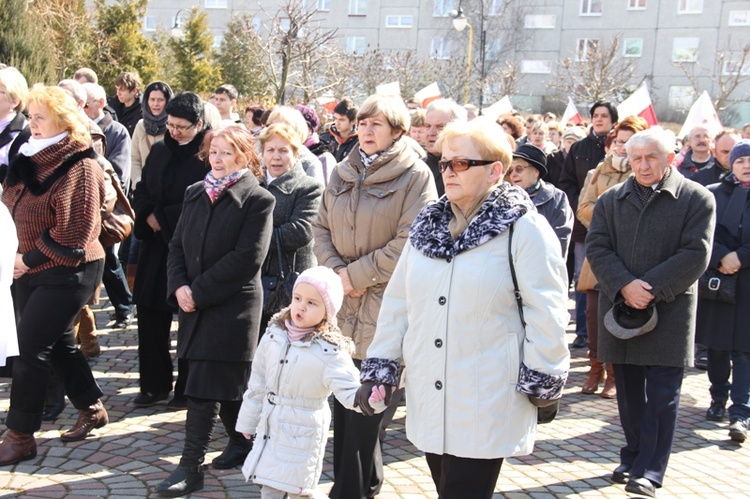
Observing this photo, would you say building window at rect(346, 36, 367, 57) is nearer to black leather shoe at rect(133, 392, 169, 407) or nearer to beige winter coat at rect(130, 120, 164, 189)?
beige winter coat at rect(130, 120, 164, 189)

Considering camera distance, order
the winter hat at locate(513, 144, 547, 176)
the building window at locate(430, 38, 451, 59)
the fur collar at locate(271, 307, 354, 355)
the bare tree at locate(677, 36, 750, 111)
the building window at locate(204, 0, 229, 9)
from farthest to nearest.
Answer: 1. the building window at locate(204, 0, 229, 9)
2. the building window at locate(430, 38, 451, 59)
3. the bare tree at locate(677, 36, 750, 111)
4. the winter hat at locate(513, 144, 547, 176)
5. the fur collar at locate(271, 307, 354, 355)

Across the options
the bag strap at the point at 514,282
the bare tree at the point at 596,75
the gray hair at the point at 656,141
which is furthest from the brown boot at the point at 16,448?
the bare tree at the point at 596,75

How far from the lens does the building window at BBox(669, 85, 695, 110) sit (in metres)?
55.6

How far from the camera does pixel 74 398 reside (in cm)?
593

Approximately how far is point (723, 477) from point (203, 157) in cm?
424

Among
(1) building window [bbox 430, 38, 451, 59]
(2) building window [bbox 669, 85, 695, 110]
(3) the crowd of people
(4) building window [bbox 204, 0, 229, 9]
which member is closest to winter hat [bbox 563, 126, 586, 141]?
(3) the crowd of people

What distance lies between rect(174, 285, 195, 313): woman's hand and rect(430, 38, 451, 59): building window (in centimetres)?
5439

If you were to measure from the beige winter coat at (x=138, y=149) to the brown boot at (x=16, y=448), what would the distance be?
3.32m

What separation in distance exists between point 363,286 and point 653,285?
190 centimetres

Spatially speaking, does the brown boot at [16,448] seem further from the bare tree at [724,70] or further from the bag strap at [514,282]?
the bare tree at [724,70]

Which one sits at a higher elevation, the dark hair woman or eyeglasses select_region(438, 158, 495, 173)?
eyeglasses select_region(438, 158, 495, 173)

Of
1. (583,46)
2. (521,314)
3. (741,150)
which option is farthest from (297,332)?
(583,46)

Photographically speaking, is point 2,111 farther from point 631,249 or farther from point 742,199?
point 742,199

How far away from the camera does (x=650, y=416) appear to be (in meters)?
5.61
